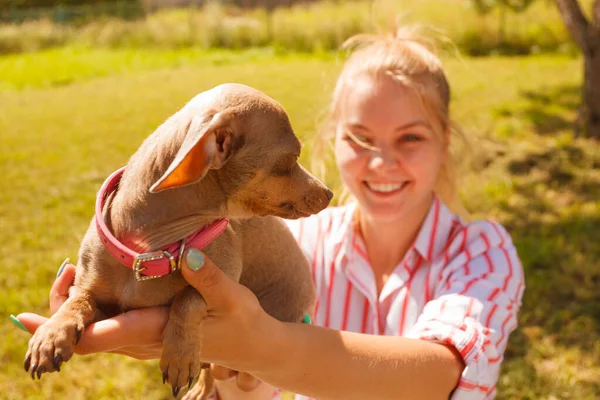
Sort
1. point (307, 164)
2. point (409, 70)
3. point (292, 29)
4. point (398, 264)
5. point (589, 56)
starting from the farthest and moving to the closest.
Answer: point (292, 29)
point (589, 56)
point (307, 164)
point (398, 264)
point (409, 70)

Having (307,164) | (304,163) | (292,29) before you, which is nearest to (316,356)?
(307,164)

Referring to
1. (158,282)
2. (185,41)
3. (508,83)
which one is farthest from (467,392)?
(185,41)

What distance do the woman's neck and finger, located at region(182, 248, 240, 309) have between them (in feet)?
4.35

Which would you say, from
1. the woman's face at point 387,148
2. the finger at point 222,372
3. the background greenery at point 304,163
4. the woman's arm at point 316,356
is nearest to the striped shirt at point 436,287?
the woman's arm at point 316,356

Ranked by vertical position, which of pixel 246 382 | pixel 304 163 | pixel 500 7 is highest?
pixel 246 382

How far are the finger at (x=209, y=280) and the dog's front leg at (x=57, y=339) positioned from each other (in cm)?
33

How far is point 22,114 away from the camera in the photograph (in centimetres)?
1114

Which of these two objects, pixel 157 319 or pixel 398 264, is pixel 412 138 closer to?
pixel 398 264

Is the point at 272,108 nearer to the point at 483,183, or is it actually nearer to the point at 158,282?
the point at 158,282

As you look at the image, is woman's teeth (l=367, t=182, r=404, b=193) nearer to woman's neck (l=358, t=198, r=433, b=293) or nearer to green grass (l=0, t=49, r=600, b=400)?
woman's neck (l=358, t=198, r=433, b=293)

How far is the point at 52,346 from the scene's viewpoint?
1.80m

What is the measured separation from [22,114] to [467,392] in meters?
10.4

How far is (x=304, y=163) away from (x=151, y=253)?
466 cm

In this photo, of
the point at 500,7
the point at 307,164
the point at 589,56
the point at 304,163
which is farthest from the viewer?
the point at 500,7
